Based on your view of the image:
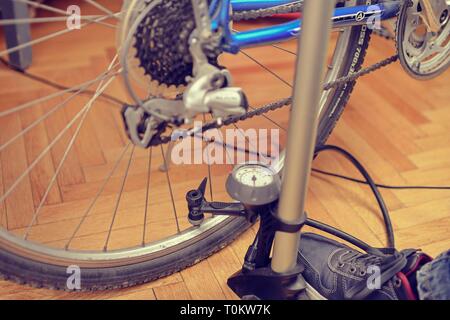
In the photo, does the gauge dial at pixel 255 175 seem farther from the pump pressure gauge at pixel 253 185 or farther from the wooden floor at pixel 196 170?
the wooden floor at pixel 196 170

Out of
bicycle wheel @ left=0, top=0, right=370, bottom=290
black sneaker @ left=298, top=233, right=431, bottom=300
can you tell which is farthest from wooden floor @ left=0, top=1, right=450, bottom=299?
black sneaker @ left=298, top=233, right=431, bottom=300

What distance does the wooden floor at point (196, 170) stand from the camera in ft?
3.20

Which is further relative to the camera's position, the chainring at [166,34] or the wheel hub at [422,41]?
the wheel hub at [422,41]

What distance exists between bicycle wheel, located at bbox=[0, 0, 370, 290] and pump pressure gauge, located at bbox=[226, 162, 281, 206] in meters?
0.17

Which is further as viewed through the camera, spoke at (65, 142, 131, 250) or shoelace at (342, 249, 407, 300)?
spoke at (65, 142, 131, 250)

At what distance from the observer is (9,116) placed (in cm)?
125

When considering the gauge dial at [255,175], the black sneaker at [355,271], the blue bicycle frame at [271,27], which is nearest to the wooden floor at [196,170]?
the black sneaker at [355,271]

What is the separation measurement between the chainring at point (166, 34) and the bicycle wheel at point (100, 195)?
0.04 meters

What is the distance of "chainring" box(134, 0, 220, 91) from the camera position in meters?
0.70

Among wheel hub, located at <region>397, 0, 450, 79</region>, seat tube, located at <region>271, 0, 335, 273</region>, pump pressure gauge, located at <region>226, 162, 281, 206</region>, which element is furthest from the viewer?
wheel hub, located at <region>397, 0, 450, 79</region>

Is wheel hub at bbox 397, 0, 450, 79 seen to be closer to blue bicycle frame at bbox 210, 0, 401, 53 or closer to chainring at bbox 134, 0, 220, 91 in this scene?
blue bicycle frame at bbox 210, 0, 401, 53

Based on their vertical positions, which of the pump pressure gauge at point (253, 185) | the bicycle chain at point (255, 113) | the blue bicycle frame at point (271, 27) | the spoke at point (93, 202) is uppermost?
the blue bicycle frame at point (271, 27)
